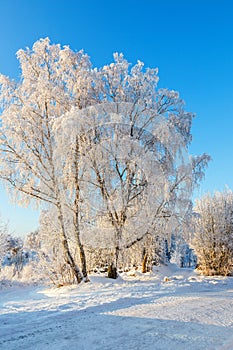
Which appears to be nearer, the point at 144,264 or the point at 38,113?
the point at 38,113

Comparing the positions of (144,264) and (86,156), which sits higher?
(86,156)

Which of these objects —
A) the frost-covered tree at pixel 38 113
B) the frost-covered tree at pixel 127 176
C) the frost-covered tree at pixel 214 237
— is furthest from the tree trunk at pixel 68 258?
the frost-covered tree at pixel 214 237

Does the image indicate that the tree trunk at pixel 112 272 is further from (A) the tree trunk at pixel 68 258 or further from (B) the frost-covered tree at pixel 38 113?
(B) the frost-covered tree at pixel 38 113

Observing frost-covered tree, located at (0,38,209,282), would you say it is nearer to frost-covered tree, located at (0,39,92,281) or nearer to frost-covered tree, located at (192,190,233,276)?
frost-covered tree, located at (0,39,92,281)

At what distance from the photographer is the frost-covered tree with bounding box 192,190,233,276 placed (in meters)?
17.6

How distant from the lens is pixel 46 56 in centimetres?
1403

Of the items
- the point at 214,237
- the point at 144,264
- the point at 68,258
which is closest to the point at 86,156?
the point at 68,258

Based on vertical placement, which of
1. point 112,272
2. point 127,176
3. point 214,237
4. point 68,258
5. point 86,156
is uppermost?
point 86,156

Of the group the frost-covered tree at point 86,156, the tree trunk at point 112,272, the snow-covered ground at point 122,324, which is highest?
the frost-covered tree at point 86,156

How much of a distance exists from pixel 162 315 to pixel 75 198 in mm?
7956

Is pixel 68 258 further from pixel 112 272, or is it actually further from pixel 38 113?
pixel 38 113

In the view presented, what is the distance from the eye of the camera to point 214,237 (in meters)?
18.1

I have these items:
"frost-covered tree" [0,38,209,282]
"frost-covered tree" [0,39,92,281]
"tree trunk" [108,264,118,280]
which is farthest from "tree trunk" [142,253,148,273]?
"frost-covered tree" [0,39,92,281]

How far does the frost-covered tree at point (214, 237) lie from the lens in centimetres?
1756
